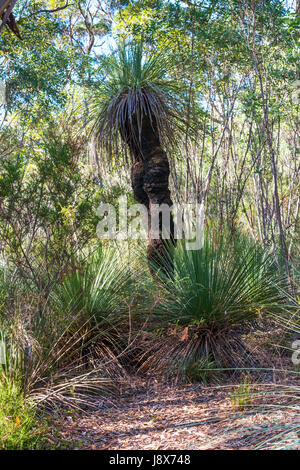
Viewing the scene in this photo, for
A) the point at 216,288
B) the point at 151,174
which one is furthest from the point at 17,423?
the point at 151,174

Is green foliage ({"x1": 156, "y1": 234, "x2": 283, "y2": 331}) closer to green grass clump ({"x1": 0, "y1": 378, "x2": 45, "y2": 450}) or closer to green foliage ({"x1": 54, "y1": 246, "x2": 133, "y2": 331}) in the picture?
green foliage ({"x1": 54, "y1": 246, "x2": 133, "y2": 331})

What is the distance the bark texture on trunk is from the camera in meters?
5.09

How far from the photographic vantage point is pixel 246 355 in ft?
13.2

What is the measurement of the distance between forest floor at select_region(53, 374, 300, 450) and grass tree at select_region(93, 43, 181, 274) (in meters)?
1.72

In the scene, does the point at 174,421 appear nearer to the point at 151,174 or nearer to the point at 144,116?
the point at 151,174

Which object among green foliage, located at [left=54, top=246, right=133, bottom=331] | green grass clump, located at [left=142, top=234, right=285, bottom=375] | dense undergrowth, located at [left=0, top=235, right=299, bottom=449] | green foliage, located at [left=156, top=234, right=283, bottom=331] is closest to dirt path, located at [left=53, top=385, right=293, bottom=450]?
dense undergrowth, located at [left=0, top=235, right=299, bottom=449]

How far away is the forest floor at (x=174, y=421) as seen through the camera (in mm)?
2590

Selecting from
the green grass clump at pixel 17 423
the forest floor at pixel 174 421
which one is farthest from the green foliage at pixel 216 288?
the green grass clump at pixel 17 423

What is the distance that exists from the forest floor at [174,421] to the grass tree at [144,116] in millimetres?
1724

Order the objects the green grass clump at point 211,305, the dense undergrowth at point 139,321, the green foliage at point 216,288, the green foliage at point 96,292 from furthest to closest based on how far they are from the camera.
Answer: the green foliage at point 96,292, the green foliage at point 216,288, the green grass clump at point 211,305, the dense undergrowth at point 139,321

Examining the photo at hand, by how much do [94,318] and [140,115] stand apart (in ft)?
7.62

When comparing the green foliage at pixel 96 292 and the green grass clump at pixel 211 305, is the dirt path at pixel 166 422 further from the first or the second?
the green foliage at pixel 96 292
